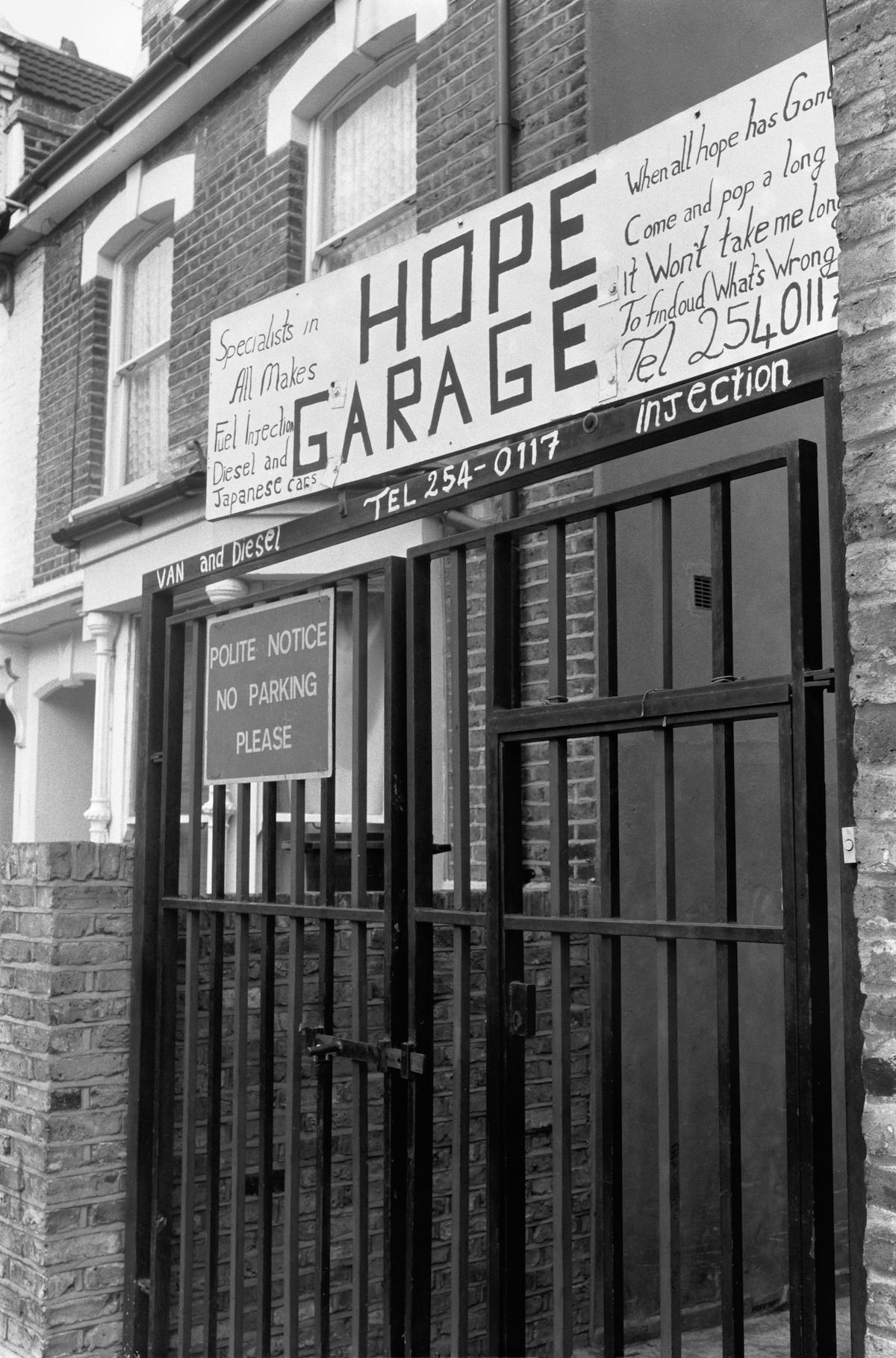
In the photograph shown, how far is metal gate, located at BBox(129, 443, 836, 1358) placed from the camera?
253 cm

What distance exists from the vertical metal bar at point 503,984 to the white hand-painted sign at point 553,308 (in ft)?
1.24

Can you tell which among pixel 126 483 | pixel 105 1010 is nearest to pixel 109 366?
pixel 126 483

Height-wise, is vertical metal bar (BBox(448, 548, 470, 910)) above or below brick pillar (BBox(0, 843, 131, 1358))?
above

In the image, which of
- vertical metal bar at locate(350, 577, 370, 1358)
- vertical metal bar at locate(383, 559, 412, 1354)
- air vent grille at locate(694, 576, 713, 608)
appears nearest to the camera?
vertical metal bar at locate(383, 559, 412, 1354)

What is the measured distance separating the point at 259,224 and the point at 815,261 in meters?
6.17

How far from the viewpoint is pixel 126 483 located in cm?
946

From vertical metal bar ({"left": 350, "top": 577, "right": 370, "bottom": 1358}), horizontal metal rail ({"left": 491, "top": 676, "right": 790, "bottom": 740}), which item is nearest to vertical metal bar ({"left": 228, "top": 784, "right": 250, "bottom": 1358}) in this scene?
vertical metal bar ({"left": 350, "top": 577, "right": 370, "bottom": 1358})

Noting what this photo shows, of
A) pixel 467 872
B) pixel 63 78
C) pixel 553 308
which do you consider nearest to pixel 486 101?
pixel 553 308

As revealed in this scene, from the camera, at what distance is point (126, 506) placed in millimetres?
8422

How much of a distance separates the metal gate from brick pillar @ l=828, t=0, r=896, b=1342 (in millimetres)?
173

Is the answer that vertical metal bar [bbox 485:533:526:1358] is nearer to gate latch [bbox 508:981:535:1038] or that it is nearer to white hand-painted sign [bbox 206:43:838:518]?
gate latch [bbox 508:981:535:1038]

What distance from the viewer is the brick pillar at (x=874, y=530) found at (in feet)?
7.13

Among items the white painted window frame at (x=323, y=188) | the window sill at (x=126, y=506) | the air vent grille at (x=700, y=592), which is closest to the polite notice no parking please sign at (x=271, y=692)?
the air vent grille at (x=700, y=592)

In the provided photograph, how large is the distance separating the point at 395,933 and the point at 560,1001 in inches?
21.4
